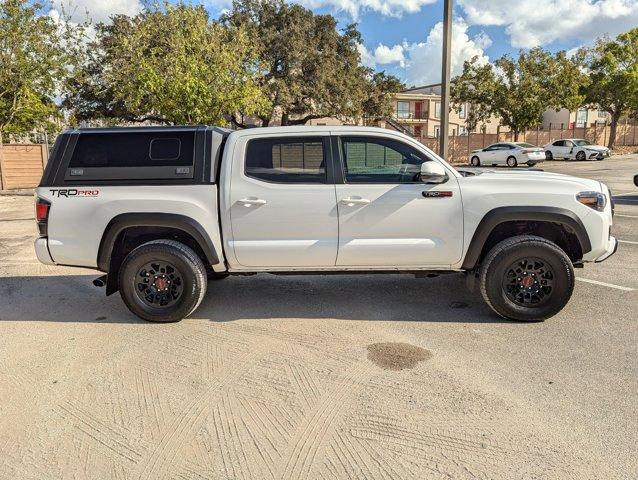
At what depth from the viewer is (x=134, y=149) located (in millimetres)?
4625

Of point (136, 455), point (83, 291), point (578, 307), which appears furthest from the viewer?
point (83, 291)

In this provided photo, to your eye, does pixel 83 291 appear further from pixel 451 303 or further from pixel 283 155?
pixel 451 303

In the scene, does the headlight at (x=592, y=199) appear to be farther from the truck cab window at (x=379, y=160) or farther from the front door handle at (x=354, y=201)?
the front door handle at (x=354, y=201)

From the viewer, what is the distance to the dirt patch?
3801mm

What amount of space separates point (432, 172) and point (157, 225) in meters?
2.54

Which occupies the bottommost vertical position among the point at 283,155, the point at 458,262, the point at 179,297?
the point at 179,297

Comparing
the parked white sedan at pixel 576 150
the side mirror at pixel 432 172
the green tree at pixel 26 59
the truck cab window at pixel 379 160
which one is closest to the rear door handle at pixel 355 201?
the truck cab window at pixel 379 160

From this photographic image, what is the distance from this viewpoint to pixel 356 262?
4609 millimetres

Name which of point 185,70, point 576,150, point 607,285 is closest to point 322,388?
point 607,285

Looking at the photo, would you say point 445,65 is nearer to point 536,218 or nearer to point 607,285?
point 607,285

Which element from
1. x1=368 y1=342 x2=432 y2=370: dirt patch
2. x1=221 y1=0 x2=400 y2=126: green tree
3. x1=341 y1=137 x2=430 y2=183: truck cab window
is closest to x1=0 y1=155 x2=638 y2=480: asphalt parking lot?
x1=368 y1=342 x2=432 y2=370: dirt patch

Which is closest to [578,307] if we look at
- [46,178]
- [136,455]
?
[136,455]

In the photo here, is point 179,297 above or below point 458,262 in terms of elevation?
below

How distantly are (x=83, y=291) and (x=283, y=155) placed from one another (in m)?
3.17
